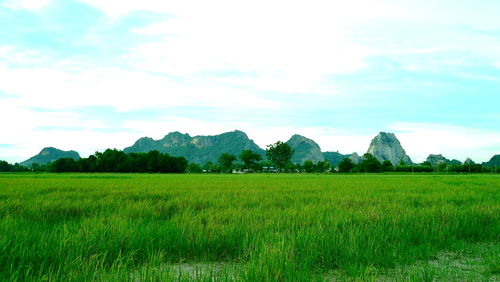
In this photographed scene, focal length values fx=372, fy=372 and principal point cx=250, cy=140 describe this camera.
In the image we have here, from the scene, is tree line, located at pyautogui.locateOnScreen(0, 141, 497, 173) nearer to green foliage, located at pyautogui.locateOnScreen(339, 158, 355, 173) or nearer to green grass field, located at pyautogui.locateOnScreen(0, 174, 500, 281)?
green foliage, located at pyautogui.locateOnScreen(339, 158, 355, 173)

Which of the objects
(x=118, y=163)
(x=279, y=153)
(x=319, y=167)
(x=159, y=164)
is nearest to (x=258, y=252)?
(x=118, y=163)

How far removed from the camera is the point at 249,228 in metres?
4.65

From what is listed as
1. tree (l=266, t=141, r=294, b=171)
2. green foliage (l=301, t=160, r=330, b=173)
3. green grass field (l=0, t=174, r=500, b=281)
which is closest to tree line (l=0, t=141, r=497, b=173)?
tree (l=266, t=141, r=294, b=171)

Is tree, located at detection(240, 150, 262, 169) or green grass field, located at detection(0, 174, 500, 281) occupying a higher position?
tree, located at detection(240, 150, 262, 169)

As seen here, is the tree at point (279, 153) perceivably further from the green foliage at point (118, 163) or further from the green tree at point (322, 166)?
the green foliage at point (118, 163)

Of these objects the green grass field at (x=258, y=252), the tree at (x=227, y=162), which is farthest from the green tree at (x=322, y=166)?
the green grass field at (x=258, y=252)

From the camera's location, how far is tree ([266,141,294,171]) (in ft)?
444

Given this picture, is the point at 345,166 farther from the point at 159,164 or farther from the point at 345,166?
the point at 159,164

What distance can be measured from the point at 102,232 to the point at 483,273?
3.82 m

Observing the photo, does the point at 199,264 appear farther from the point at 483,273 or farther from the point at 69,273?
the point at 483,273

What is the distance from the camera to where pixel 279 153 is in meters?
135

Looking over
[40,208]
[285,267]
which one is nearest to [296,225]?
[285,267]

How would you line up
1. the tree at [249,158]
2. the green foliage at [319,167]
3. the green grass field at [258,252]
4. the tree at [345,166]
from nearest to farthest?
the green grass field at [258,252] < the tree at [345,166] < the tree at [249,158] < the green foliage at [319,167]

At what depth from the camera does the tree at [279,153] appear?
135 m
